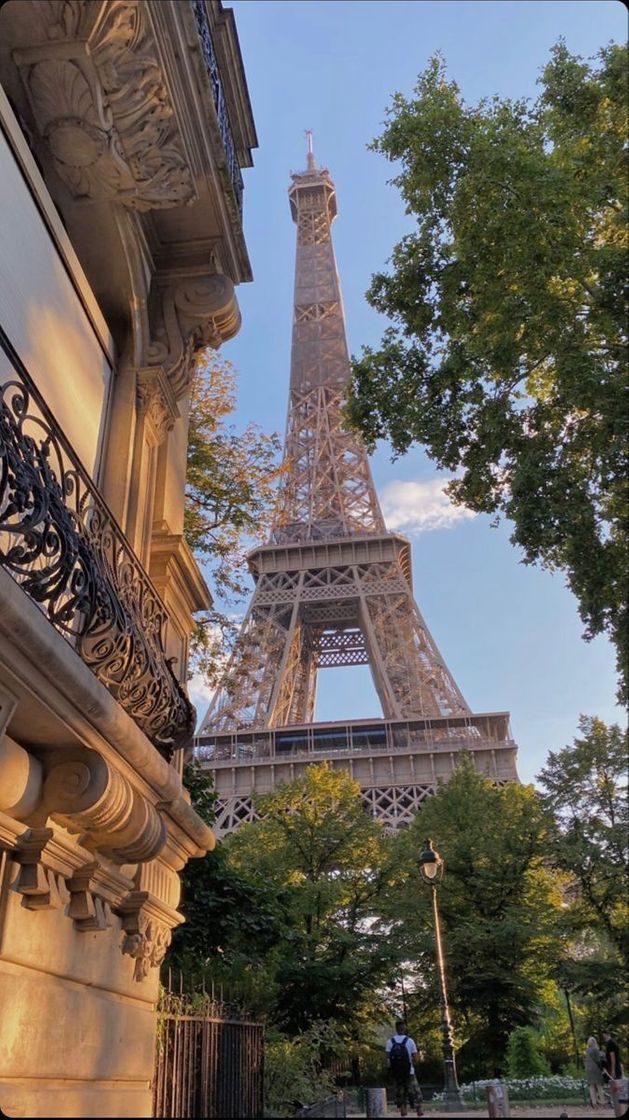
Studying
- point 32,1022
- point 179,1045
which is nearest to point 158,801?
point 32,1022

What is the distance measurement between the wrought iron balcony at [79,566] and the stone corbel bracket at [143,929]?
973 millimetres

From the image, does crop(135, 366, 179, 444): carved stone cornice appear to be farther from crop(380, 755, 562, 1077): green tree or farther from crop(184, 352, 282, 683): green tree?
crop(380, 755, 562, 1077): green tree

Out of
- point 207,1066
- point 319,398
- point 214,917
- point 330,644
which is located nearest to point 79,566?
point 207,1066

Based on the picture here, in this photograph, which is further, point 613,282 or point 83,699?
point 613,282

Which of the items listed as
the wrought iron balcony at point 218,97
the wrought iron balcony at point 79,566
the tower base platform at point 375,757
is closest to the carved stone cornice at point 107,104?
the wrought iron balcony at point 218,97

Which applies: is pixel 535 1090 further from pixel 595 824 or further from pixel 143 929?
pixel 143 929

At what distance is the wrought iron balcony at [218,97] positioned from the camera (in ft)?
20.7

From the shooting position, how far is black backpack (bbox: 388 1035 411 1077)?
14.8 meters

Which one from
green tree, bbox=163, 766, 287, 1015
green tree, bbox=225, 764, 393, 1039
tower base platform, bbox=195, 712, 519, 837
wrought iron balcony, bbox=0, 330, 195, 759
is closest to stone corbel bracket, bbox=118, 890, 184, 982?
wrought iron balcony, bbox=0, 330, 195, 759

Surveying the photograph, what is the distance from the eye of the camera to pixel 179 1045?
7664 millimetres

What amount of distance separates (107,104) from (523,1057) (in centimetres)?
2724

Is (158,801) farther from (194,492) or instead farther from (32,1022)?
(194,492)

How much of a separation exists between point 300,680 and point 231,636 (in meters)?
46.1

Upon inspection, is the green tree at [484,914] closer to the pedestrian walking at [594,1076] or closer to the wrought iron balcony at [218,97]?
the pedestrian walking at [594,1076]
